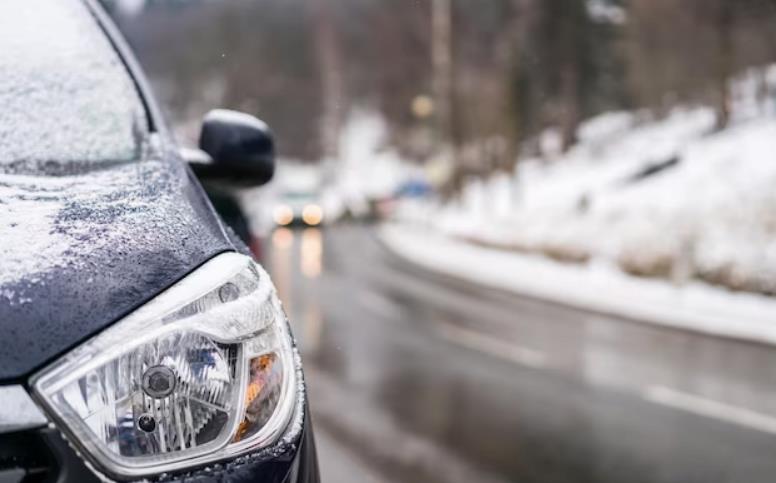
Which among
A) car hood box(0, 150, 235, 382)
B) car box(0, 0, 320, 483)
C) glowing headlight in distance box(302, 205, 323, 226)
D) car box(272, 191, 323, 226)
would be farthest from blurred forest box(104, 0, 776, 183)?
car box(0, 0, 320, 483)

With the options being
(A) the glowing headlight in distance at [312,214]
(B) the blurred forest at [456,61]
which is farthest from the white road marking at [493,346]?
(A) the glowing headlight in distance at [312,214]

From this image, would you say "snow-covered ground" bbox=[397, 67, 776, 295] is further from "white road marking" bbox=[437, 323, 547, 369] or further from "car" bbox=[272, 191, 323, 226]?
"white road marking" bbox=[437, 323, 547, 369]

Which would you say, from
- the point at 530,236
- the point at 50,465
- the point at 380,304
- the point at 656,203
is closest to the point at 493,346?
the point at 380,304

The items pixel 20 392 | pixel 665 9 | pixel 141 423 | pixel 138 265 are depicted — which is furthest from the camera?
pixel 665 9

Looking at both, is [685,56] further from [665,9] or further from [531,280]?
[531,280]

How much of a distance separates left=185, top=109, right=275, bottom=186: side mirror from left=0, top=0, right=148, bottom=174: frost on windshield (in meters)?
0.26

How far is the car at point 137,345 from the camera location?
1526 millimetres

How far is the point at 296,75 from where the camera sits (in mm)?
62250

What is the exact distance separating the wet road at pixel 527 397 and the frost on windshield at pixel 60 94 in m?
2.73

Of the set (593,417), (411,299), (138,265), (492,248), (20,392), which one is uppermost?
(138,265)

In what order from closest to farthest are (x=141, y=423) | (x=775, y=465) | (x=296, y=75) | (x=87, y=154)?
1. (x=141, y=423)
2. (x=87, y=154)
3. (x=775, y=465)
4. (x=296, y=75)

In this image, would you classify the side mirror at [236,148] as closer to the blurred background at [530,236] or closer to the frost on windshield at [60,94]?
the frost on windshield at [60,94]

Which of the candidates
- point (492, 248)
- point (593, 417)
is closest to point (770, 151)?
point (492, 248)

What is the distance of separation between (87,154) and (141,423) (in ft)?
3.76
